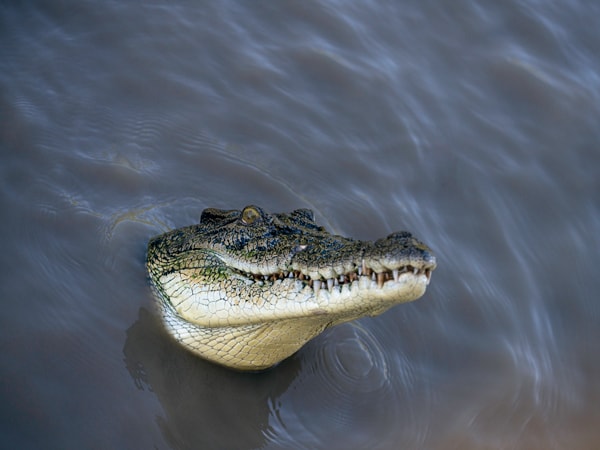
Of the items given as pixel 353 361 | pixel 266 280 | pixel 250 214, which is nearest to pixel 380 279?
pixel 266 280

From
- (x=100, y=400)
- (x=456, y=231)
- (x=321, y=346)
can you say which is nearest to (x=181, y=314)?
(x=100, y=400)

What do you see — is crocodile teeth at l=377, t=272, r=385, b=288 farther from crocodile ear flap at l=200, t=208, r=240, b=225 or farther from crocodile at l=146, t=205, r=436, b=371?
crocodile ear flap at l=200, t=208, r=240, b=225

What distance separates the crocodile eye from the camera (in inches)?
166

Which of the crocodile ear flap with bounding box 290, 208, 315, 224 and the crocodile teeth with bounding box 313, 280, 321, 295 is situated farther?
the crocodile ear flap with bounding box 290, 208, 315, 224

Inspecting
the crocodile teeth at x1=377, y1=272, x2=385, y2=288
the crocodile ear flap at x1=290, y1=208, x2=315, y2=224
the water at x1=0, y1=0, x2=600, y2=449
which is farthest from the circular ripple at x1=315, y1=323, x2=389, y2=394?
the crocodile teeth at x1=377, y1=272, x2=385, y2=288

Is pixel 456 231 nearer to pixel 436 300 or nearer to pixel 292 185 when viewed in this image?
pixel 436 300

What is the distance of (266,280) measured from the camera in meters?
3.91

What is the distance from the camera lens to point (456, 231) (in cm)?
584

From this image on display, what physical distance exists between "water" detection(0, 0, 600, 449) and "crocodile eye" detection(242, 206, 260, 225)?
920 millimetres

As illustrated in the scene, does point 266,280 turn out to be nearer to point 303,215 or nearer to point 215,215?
point 303,215

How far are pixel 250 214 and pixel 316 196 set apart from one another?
5.56 feet

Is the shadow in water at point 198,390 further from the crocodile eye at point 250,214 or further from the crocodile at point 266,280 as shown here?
the crocodile eye at point 250,214

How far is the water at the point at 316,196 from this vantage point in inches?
168

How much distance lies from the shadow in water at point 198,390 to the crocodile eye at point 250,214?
89 cm
